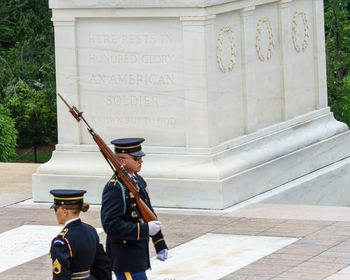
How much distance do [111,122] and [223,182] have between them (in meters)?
→ 1.81

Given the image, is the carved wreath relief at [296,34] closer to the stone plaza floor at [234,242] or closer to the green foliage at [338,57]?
the stone plaza floor at [234,242]

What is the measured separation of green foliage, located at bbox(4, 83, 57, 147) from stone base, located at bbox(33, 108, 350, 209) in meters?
7.36

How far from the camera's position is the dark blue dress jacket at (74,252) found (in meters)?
8.20

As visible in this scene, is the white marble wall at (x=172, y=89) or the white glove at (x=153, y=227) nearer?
the white glove at (x=153, y=227)

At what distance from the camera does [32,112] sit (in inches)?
930

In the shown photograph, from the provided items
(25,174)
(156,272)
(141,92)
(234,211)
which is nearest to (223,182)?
(234,211)

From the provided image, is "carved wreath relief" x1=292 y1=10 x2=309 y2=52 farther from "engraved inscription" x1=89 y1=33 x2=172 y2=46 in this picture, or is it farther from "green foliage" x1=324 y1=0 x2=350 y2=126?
"green foliage" x1=324 y1=0 x2=350 y2=126

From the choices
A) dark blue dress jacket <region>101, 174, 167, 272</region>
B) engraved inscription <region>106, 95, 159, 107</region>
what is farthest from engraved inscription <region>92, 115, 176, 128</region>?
dark blue dress jacket <region>101, 174, 167, 272</region>

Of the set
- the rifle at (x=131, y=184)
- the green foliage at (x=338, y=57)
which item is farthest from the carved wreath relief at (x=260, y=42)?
the green foliage at (x=338, y=57)

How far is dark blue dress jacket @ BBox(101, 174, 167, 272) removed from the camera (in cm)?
896

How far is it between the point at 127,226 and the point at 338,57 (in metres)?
17.0

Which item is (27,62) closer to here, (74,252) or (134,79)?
A: (134,79)

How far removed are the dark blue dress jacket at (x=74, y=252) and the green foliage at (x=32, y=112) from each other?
45.0ft

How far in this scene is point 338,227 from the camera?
12648mm
